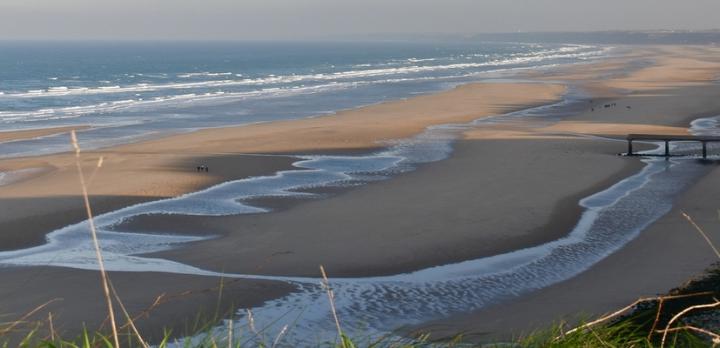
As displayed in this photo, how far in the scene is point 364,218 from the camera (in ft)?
51.3

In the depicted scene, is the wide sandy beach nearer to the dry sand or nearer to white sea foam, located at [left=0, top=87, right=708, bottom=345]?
the dry sand

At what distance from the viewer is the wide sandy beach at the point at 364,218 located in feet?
35.3

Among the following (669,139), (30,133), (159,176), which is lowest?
(669,139)

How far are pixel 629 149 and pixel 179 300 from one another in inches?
614

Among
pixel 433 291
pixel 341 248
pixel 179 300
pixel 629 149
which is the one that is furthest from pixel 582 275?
pixel 629 149

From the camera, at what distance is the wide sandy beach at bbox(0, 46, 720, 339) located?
Answer: 35.3 feet

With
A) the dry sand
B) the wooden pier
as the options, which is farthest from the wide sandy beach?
the wooden pier

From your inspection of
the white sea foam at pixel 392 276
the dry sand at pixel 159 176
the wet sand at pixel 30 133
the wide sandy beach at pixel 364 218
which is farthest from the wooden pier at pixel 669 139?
the wet sand at pixel 30 133

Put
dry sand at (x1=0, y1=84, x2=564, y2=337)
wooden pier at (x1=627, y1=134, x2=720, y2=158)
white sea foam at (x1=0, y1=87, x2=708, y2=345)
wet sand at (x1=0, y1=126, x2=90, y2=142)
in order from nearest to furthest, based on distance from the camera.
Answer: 1. white sea foam at (x1=0, y1=87, x2=708, y2=345)
2. dry sand at (x1=0, y1=84, x2=564, y2=337)
3. wooden pier at (x1=627, y1=134, x2=720, y2=158)
4. wet sand at (x1=0, y1=126, x2=90, y2=142)

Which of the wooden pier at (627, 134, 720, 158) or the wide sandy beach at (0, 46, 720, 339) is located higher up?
the wide sandy beach at (0, 46, 720, 339)

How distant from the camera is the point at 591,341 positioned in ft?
13.5

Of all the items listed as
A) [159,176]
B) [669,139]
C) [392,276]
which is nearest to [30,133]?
[159,176]

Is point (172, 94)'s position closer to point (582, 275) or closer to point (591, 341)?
point (582, 275)

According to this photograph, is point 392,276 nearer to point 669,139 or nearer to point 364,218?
point 364,218
